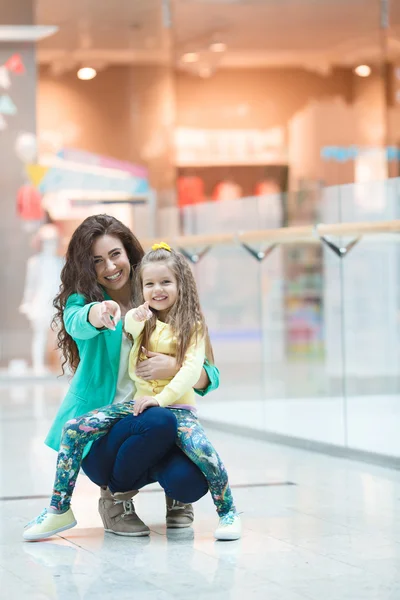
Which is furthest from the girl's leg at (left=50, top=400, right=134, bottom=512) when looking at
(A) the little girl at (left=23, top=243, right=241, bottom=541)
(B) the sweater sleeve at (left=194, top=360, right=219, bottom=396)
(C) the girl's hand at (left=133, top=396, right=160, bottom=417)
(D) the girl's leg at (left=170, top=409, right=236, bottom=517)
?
(B) the sweater sleeve at (left=194, top=360, right=219, bottom=396)

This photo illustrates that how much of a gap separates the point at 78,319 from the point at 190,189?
859 cm

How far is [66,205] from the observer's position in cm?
1159

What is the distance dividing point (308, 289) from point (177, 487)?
4.59 metres

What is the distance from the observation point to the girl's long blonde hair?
3.72 metres

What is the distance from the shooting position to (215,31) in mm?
11531

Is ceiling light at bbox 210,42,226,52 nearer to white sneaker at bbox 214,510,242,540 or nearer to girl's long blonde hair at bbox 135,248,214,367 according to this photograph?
girl's long blonde hair at bbox 135,248,214,367

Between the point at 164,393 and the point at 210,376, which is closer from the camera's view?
the point at 164,393

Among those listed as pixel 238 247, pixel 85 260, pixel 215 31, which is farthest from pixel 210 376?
pixel 215 31

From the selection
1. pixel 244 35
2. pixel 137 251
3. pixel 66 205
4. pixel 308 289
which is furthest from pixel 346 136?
pixel 137 251

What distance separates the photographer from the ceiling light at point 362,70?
1170 cm

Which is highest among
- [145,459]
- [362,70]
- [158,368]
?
[362,70]

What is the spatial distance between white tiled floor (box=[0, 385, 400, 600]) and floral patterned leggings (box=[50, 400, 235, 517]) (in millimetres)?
141

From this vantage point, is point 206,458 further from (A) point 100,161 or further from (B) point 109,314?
(A) point 100,161

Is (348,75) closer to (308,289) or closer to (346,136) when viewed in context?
(346,136)
